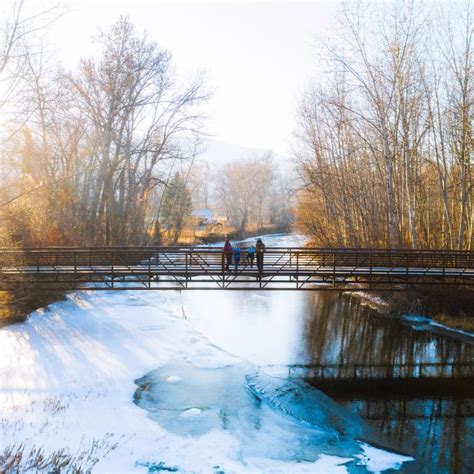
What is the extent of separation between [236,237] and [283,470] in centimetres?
5457

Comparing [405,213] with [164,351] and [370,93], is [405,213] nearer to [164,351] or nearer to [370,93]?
[370,93]

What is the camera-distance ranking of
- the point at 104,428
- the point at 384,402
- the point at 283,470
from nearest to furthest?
1. the point at 283,470
2. the point at 104,428
3. the point at 384,402

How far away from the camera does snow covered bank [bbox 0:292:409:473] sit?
Answer: 8.72m

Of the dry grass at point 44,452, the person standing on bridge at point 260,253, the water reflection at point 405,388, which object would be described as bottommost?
the water reflection at point 405,388

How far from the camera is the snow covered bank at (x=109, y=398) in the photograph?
872 cm

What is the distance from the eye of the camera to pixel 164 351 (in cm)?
1551

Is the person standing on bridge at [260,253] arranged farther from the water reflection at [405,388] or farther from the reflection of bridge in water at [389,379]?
the reflection of bridge in water at [389,379]

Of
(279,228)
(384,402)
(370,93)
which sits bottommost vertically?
(384,402)

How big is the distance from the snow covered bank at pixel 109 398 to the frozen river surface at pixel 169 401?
0.10 feet

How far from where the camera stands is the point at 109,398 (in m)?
11.3

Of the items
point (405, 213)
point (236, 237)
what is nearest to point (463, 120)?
point (405, 213)

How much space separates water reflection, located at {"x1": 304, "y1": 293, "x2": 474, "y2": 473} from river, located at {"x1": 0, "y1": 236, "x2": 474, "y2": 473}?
0.05 meters

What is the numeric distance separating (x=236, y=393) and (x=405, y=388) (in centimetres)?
509

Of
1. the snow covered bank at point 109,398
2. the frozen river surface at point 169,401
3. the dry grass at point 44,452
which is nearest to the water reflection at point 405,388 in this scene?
the frozen river surface at point 169,401
